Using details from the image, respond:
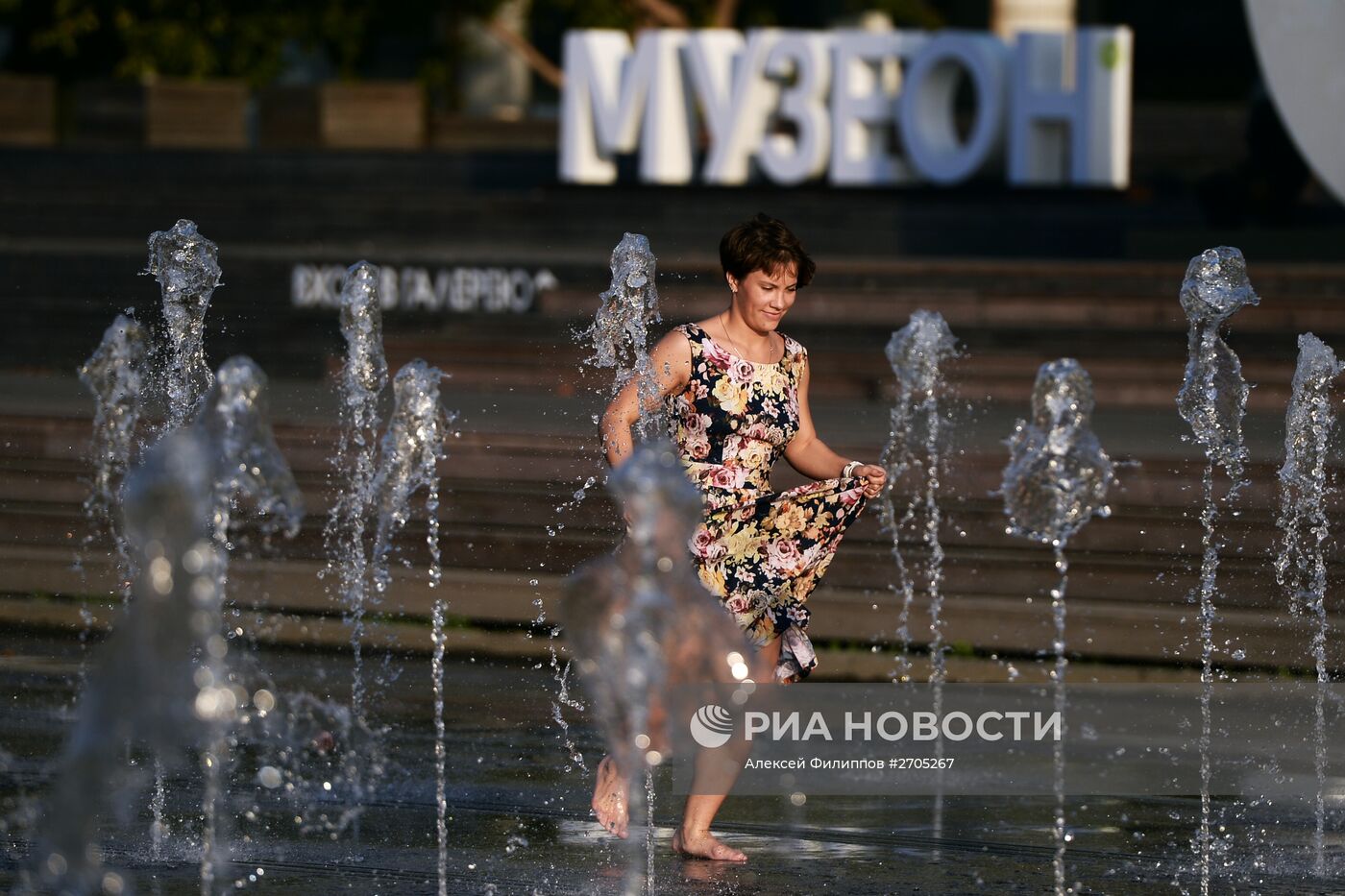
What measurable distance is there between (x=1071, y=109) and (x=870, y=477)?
1058 centimetres

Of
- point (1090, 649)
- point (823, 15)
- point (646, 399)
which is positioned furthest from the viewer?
point (823, 15)

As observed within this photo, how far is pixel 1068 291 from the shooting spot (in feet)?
41.3

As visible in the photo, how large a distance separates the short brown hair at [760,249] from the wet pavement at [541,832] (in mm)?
→ 1514

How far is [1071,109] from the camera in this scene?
1540 cm

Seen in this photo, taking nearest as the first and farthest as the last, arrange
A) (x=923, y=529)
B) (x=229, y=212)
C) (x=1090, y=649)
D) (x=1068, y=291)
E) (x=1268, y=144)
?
1. (x=1090, y=649)
2. (x=923, y=529)
3. (x=1068, y=291)
4. (x=1268, y=144)
5. (x=229, y=212)

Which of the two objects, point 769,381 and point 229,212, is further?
point 229,212

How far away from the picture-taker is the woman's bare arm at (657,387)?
5285 mm

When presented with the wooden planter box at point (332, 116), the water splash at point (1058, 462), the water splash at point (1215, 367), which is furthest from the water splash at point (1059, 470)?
the wooden planter box at point (332, 116)

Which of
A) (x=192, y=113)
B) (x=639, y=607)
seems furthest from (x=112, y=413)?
(x=192, y=113)

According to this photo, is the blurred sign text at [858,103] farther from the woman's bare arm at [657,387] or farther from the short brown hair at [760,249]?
the woman's bare arm at [657,387]

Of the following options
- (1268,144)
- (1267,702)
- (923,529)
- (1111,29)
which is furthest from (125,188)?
(1267,702)

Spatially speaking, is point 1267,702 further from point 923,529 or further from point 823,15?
point 823,15

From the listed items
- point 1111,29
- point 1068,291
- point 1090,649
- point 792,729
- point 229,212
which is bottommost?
point 792,729

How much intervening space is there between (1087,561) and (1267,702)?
3.51ft
